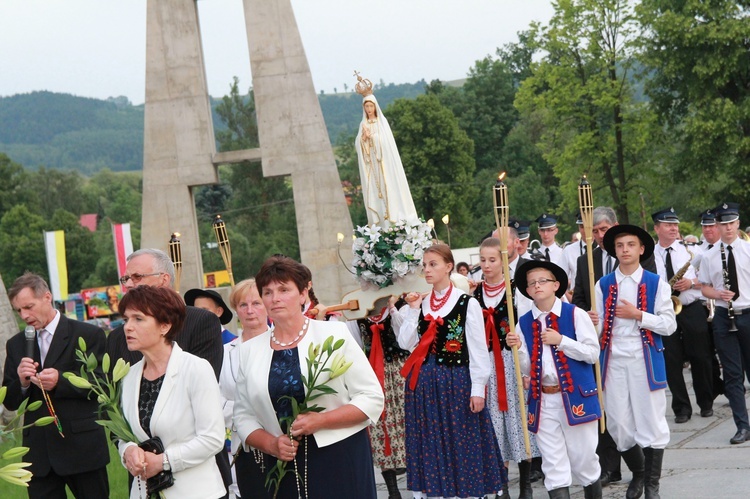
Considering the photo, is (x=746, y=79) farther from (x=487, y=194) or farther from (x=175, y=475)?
(x=175, y=475)

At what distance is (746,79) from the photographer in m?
A: 35.2

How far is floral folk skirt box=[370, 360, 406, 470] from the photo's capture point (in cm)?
950

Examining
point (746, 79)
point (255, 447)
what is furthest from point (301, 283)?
point (746, 79)

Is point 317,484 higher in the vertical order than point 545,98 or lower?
lower

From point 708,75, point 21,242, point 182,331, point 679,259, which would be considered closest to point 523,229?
point 679,259

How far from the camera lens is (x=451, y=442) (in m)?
8.45

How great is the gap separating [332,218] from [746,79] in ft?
55.8

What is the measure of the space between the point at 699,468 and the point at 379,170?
23.1 feet

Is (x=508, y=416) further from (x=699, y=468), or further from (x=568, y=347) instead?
A: (x=699, y=468)

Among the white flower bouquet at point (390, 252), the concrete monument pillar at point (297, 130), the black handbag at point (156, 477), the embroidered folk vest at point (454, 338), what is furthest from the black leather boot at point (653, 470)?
the concrete monument pillar at point (297, 130)

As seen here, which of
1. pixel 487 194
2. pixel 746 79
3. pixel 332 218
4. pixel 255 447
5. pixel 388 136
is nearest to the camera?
pixel 255 447

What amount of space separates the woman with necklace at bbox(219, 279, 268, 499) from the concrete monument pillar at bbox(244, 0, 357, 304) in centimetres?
1719

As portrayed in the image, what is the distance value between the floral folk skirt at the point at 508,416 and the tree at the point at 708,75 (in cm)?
2665

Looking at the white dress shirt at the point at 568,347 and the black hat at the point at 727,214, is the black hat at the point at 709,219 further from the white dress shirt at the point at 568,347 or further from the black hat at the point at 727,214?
the white dress shirt at the point at 568,347
